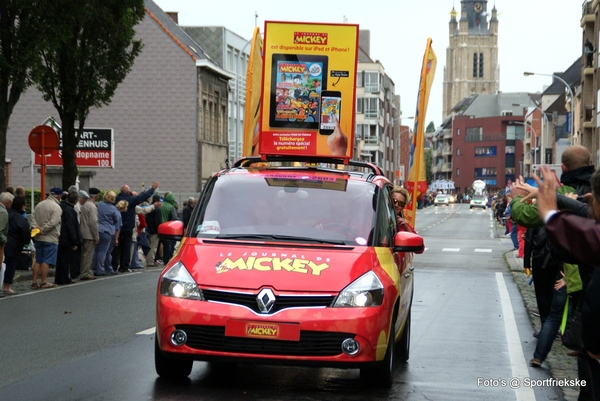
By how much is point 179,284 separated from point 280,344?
892 millimetres

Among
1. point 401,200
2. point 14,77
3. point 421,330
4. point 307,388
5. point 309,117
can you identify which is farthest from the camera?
point 14,77

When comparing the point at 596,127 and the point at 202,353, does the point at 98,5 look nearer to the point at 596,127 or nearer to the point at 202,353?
the point at 202,353

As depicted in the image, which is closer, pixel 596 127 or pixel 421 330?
pixel 421 330

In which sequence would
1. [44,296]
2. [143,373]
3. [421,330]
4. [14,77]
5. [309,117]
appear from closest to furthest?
[143,373] < [421,330] < [309,117] < [44,296] < [14,77]

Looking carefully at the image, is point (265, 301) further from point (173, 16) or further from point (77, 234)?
point (173, 16)

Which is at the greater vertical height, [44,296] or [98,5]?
[98,5]

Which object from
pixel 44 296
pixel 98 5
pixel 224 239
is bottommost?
pixel 44 296

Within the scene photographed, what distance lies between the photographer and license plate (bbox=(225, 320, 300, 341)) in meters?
7.30

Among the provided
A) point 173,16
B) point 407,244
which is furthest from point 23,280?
point 173,16

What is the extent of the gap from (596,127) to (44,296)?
5169 centimetres

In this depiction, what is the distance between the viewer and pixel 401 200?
13.1 metres

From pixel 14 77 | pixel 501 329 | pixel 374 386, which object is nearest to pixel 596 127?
pixel 14 77

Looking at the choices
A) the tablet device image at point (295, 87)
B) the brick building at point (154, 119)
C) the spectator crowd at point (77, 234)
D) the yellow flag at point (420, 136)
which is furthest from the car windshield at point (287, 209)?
the brick building at point (154, 119)

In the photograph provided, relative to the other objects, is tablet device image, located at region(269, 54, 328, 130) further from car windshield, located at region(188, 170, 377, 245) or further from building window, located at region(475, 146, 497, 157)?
building window, located at region(475, 146, 497, 157)
